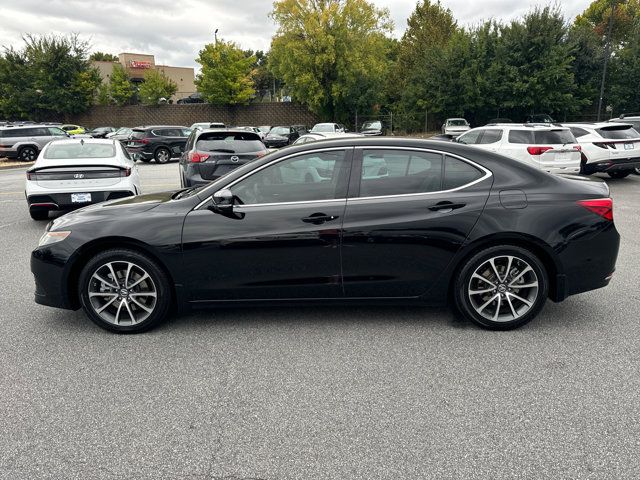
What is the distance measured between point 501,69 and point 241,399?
3520cm

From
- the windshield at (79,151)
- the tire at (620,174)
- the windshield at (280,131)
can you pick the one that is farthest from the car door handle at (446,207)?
the windshield at (280,131)

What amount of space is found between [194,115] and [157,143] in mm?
28476

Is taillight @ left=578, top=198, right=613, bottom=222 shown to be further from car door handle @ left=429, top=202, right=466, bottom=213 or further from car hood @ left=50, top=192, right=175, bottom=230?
car hood @ left=50, top=192, right=175, bottom=230

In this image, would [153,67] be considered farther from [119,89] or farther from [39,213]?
[39,213]

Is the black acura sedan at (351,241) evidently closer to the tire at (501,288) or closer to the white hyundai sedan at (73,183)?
the tire at (501,288)

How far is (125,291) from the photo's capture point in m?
4.14

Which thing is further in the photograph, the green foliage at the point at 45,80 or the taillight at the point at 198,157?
the green foliage at the point at 45,80

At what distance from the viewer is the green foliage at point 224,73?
1818 inches

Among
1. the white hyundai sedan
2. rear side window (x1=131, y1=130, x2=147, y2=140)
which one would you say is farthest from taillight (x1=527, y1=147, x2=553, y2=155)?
rear side window (x1=131, y1=130, x2=147, y2=140)

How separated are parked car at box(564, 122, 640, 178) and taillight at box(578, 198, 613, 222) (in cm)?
Answer: 930

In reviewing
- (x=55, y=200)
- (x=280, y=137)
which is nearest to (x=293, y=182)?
(x=55, y=200)

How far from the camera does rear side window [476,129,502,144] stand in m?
12.1

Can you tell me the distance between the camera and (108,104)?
5075 centimetres

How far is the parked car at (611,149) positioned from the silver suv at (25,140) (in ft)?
73.8
